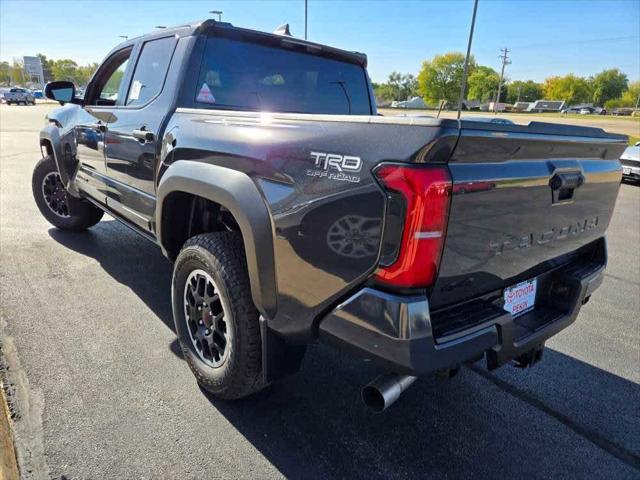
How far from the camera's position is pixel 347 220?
5.51ft

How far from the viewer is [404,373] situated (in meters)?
1.64

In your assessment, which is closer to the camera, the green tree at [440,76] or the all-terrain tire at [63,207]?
the all-terrain tire at [63,207]

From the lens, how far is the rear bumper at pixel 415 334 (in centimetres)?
158

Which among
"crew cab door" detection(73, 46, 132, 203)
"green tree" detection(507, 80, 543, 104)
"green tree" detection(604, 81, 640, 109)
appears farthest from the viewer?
"green tree" detection(507, 80, 543, 104)

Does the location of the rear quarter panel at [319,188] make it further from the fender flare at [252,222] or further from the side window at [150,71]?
the side window at [150,71]

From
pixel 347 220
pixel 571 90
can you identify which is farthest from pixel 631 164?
pixel 571 90

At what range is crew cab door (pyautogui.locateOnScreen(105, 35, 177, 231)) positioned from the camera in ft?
9.90

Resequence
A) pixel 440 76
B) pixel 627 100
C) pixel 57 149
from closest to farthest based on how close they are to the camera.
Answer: pixel 57 149
pixel 440 76
pixel 627 100

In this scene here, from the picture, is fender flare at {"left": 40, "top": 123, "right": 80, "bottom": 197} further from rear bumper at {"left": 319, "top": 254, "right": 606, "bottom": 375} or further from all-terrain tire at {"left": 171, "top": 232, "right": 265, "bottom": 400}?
rear bumper at {"left": 319, "top": 254, "right": 606, "bottom": 375}

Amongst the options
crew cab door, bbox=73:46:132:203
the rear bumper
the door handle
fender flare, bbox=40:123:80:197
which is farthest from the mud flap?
fender flare, bbox=40:123:80:197

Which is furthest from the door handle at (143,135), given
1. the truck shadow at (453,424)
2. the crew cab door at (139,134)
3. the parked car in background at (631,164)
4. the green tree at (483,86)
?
the green tree at (483,86)

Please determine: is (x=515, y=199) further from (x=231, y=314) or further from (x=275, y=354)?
(x=231, y=314)

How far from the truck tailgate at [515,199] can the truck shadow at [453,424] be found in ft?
2.95

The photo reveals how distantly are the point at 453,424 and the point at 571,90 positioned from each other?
5492 inches
